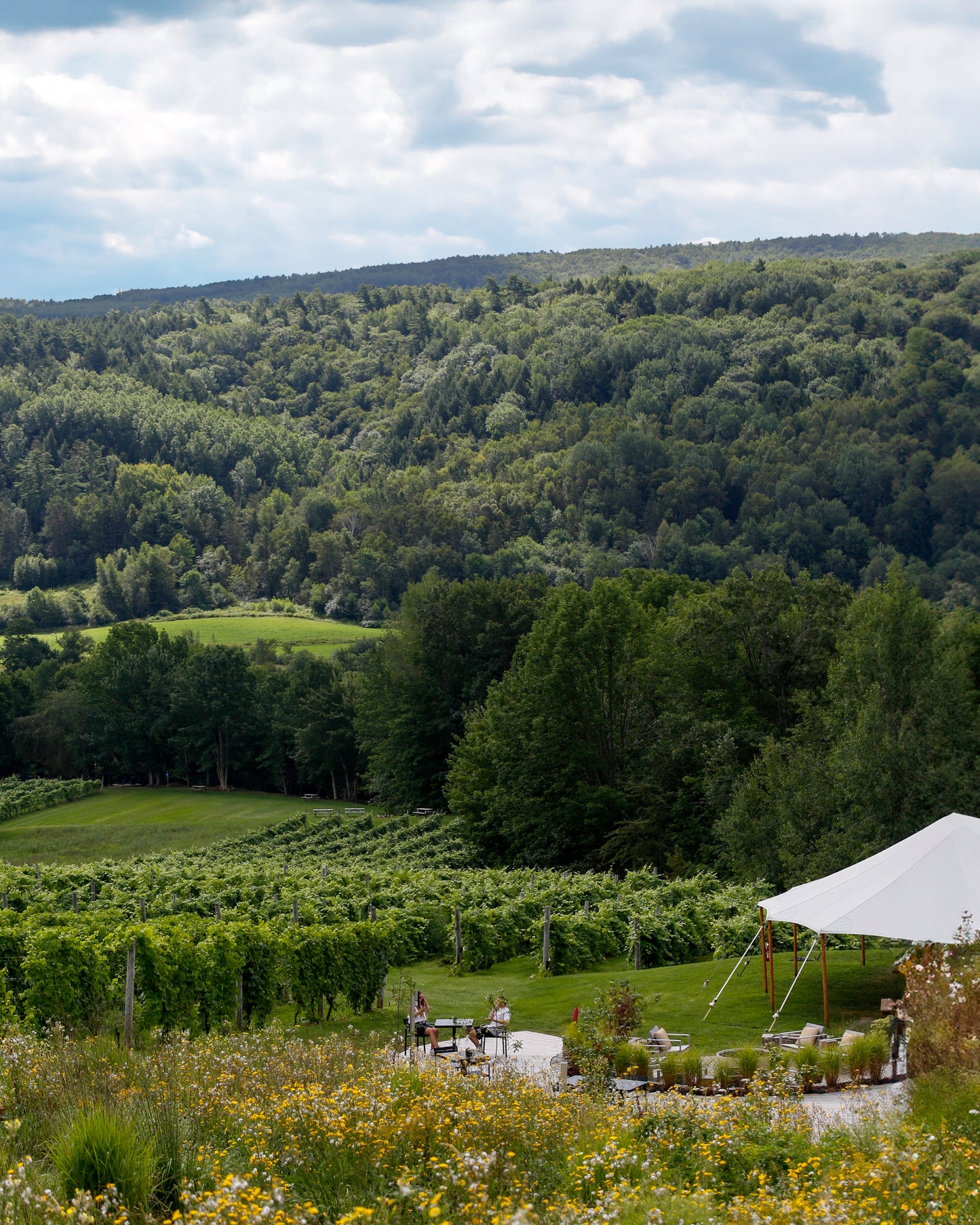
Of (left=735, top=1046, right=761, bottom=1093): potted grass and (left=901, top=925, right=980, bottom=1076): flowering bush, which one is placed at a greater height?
(left=901, top=925, right=980, bottom=1076): flowering bush

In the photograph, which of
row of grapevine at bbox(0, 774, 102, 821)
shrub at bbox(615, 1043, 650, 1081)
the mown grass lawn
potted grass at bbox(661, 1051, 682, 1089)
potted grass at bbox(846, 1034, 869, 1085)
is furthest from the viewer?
row of grapevine at bbox(0, 774, 102, 821)

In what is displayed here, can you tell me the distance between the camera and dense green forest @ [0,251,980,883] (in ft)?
119

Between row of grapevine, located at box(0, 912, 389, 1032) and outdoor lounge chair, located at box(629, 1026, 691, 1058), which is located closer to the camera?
outdoor lounge chair, located at box(629, 1026, 691, 1058)

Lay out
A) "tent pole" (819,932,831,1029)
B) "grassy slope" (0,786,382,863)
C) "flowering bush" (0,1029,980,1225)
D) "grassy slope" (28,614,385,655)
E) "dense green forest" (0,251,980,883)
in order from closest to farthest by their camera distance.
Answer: "flowering bush" (0,1029,980,1225) < "tent pole" (819,932,831,1029) < "dense green forest" (0,251,980,883) < "grassy slope" (0,786,382,863) < "grassy slope" (28,614,385,655)

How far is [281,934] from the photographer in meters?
18.9

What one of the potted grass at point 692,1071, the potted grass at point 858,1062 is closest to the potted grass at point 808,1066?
the potted grass at point 858,1062

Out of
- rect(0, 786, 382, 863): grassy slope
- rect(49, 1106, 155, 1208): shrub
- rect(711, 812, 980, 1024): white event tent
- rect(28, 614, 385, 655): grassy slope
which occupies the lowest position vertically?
rect(0, 786, 382, 863): grassy slope

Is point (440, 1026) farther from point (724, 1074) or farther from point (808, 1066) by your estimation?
point (808, 1066)

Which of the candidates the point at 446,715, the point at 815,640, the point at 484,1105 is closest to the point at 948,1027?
the point at 484,1105

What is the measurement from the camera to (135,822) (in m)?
68.2

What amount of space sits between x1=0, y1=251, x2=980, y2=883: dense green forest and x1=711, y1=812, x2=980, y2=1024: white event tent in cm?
1566

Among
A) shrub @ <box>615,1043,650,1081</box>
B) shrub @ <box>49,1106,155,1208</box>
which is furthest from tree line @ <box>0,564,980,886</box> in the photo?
shrub @ <box>49,1106,155,1208</box>

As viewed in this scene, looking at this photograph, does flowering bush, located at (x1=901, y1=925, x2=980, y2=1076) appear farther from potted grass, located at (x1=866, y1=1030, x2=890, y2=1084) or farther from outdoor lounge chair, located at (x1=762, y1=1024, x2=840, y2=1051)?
outdoor lounge chair, located at (x1=762, y1=1024, x2=840, y2=1051)

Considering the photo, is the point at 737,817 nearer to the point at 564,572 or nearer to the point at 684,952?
the point at 684,952
